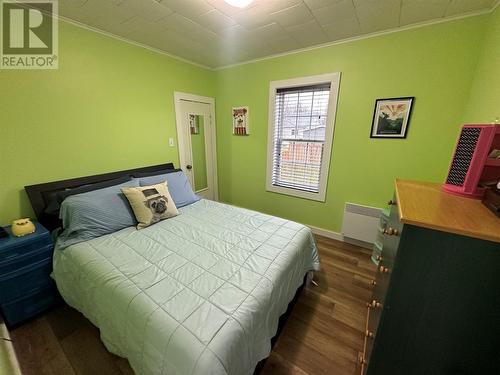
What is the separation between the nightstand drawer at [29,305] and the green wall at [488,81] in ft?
11.7

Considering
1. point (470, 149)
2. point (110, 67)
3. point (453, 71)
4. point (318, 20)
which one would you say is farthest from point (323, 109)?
point (110, 67)

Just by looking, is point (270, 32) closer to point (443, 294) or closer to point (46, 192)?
point (443, 294)

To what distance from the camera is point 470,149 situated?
1.02 meters

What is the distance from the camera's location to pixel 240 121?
3.19m

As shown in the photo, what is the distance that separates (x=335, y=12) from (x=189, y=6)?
1239mm

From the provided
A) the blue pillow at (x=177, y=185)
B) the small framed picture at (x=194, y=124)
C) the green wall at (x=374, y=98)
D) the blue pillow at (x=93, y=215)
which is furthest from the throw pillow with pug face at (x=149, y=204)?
the green wall at (x=374, y=98)

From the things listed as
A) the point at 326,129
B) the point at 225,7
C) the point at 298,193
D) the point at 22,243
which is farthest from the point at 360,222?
the point at 22,243

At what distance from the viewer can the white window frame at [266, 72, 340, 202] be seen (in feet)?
7.81

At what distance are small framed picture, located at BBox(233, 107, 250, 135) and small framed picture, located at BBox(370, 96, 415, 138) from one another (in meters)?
1.73

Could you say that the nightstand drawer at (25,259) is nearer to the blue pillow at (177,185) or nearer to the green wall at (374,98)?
the blue pillow at (177,185)

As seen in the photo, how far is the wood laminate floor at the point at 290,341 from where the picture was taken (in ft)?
4.14

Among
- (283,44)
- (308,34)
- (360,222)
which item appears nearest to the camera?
(308,34)

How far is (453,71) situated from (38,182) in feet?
12.9

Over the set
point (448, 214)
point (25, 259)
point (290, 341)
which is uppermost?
point (448, 214)
